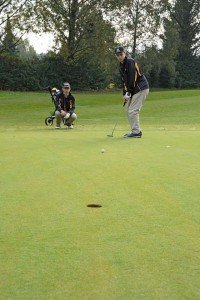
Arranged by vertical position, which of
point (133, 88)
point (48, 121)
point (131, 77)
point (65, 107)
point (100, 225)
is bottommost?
point (48, 121)

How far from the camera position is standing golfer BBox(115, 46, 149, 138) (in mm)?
10156

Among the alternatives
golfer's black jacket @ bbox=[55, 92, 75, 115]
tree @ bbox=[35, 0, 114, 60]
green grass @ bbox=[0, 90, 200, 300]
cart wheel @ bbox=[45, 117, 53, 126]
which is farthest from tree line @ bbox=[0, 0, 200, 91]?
green grass @ bbox=[0, 90, 200, 300]

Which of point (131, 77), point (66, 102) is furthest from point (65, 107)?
point (131, 77)

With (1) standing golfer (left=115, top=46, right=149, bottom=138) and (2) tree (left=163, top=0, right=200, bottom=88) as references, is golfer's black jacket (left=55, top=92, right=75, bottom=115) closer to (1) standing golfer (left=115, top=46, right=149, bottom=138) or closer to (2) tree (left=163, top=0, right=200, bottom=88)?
(1) standing golfer (left=115, top=46, right=149, bottom=138)

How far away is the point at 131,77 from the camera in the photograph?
33.4ft

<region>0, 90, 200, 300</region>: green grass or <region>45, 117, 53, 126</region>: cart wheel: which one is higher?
<region>0, 90, 200, 300</region>: green grass

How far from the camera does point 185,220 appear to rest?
3.98m

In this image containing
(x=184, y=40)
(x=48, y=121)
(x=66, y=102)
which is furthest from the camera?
(x=184, y=40)

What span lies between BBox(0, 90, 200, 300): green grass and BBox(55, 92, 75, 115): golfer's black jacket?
661 centimetres

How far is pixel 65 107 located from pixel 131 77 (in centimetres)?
452

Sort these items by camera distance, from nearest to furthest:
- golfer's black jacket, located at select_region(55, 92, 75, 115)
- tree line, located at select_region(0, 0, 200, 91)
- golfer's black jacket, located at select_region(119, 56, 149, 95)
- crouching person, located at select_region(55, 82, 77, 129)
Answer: golfer's black jacket, located at select_region(119, 56, 149, 95) < crouching person, located at select_region(55, 82, 77, 129) < golfer's black jacket, located at select_region(55, 92, 75, 115) < tree line, located at select_region(0, 0, 200, 91)

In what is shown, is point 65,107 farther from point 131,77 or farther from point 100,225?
point 100,225

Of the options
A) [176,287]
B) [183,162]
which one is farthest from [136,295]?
[183,162]

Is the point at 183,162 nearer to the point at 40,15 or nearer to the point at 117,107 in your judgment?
the point at 117,107
